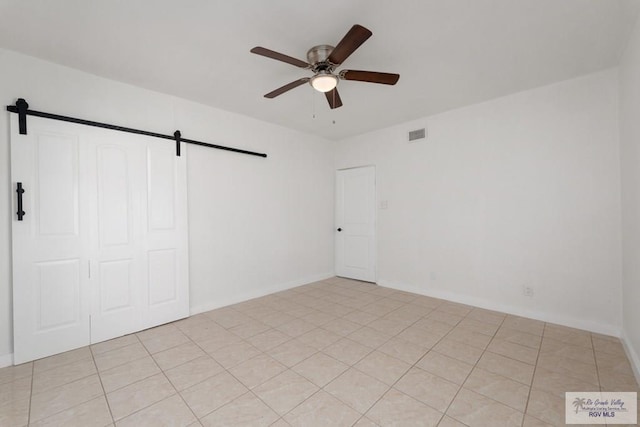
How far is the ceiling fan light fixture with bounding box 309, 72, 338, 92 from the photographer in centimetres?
231

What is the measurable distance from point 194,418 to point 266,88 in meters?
3.13

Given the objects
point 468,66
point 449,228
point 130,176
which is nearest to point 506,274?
point 449,228

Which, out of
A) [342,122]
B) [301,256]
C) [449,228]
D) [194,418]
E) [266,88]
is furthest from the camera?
[301,256]

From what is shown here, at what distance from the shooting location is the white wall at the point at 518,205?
2895mm

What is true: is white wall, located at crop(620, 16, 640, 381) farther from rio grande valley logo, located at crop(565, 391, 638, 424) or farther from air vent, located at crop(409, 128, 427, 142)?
air vent, located at crop(409, 128, 427, 142)

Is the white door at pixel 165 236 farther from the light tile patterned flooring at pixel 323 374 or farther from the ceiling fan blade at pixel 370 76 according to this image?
the ceiling fan blade at pixel 370 76

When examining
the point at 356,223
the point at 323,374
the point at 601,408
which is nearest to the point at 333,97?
the point at 323,374

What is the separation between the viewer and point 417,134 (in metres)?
4.30

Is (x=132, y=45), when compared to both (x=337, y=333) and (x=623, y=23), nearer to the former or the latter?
(x=337, y=333)

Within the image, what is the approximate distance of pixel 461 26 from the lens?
2.13 metres

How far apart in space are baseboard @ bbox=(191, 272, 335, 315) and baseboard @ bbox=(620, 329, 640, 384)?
3910 millimetres

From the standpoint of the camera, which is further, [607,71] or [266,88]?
[266,88]

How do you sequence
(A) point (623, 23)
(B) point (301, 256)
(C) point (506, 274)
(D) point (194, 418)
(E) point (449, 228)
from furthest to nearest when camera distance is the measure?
(B) point (301, 256) → (E) point (449, 228) → (C) point (506, 274) → (A) point (623, 23) → (D) point (194, 418)

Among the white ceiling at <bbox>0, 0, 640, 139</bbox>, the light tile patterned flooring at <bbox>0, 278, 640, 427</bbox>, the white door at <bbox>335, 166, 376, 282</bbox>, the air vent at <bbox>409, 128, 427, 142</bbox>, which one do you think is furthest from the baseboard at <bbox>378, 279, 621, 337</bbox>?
the white ceiling at <bbox>0, 0, 640, 139</bbox>
